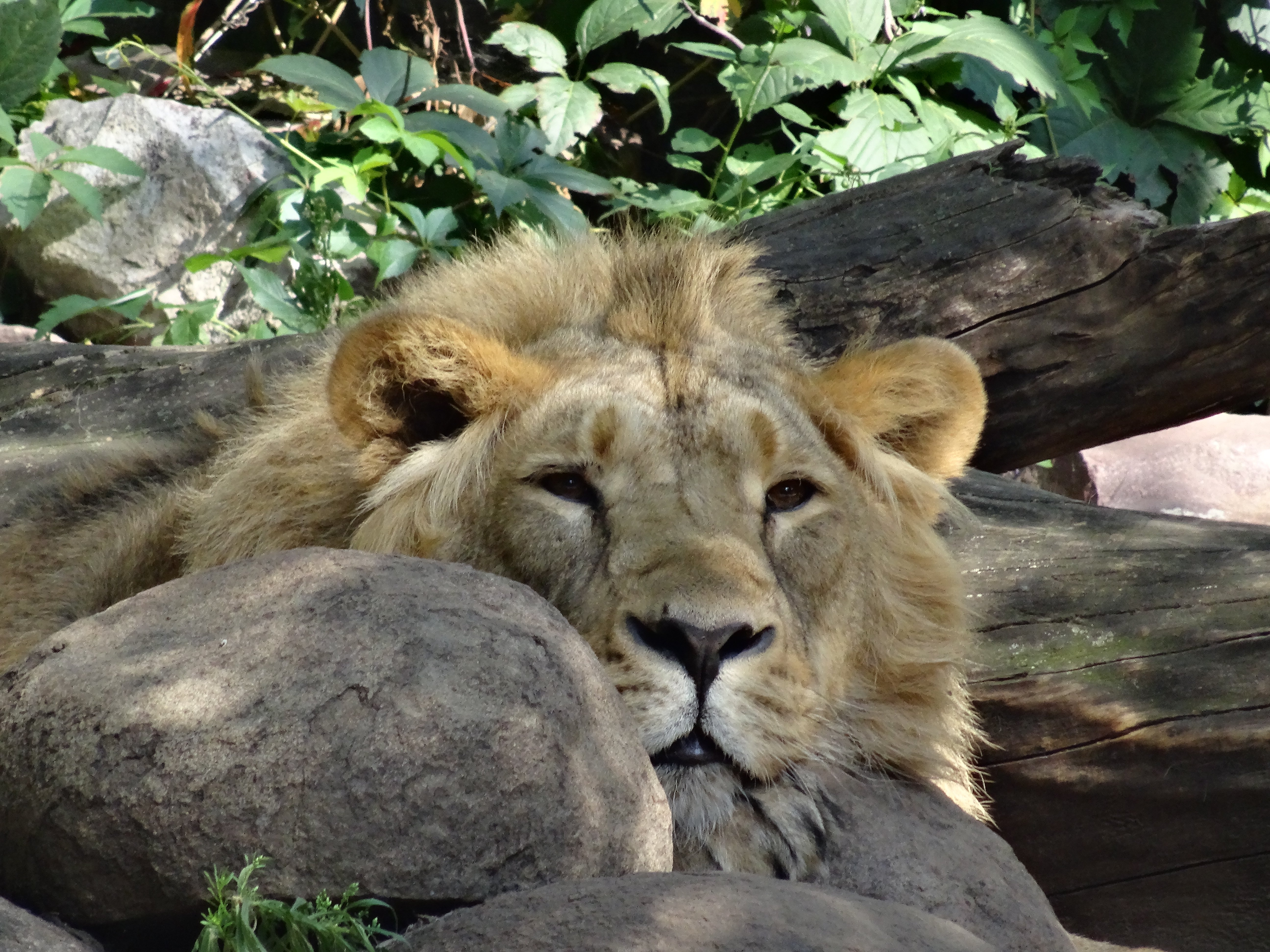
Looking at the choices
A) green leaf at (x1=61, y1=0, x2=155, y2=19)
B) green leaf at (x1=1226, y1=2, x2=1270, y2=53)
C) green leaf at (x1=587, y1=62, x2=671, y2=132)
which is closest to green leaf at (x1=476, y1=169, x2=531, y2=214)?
green leaf at (x1=587, y1=62, x2=671, y2=132)

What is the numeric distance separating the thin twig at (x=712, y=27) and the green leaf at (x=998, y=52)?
31.8 inches

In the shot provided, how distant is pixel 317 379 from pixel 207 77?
14.6 feet

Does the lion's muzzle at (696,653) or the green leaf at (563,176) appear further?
the green leaf at (563,176)

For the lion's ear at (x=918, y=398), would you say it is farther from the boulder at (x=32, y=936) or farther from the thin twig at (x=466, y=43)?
the thin twig at (x=466, y=43)

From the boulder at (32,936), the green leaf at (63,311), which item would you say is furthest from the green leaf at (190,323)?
the boulder at (32,936)

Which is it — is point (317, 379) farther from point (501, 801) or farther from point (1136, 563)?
point (1136, 563)

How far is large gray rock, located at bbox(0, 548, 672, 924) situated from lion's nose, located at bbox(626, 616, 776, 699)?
0.25m

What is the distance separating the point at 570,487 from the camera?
2578mm

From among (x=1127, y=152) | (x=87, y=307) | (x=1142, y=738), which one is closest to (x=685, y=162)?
(x=1127, y=152)

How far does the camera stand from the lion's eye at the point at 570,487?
2553 mm

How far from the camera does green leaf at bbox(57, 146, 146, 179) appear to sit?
5.22 metres

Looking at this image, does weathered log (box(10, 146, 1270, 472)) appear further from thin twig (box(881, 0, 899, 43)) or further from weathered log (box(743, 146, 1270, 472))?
thin twig (box(881, 0, 899, 43))

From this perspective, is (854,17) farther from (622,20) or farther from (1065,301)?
(1065,301)

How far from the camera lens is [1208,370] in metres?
3.89
